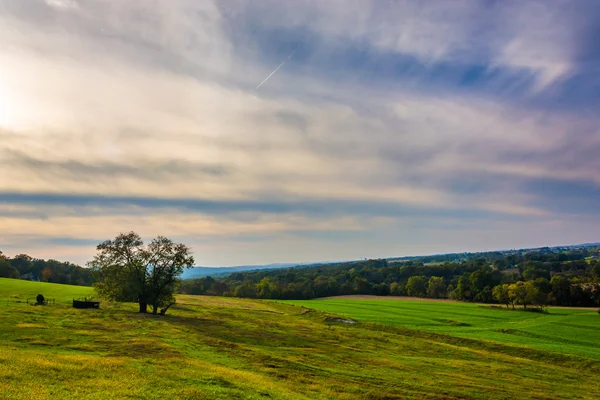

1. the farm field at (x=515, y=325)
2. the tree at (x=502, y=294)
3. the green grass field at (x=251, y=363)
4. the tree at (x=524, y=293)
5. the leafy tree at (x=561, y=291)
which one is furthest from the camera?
the leafy tree at (x=561, y=291)

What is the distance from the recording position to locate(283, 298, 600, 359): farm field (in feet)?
263

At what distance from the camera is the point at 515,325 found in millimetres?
106250

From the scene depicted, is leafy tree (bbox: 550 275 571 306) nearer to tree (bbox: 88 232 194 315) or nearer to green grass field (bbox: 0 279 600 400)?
green grass field (bbox: 0 279 600 400)

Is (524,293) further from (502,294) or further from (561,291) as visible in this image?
(561,291)

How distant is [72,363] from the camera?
32875mm

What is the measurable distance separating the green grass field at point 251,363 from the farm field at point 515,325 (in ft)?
33.4

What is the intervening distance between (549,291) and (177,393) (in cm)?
17844

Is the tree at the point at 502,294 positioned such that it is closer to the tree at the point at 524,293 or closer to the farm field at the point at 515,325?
the tree at the point at 524,293

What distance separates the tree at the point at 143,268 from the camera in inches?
3378

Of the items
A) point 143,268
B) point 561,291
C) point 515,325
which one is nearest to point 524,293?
point 561,291

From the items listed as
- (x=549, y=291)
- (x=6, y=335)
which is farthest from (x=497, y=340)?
(x=549, y=291)

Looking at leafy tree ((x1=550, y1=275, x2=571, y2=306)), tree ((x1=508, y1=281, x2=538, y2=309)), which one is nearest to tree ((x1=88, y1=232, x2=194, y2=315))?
tree ((x1=508, y1=281, x2=538, y2=309))

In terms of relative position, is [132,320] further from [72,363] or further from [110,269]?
[72,363]

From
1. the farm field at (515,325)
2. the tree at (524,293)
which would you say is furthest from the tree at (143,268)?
the tree at (524,293)
